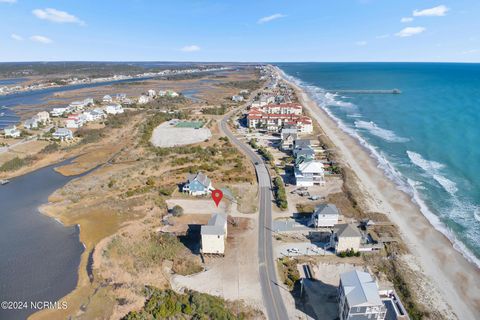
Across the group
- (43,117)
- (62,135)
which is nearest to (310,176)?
Answer: (62,135)

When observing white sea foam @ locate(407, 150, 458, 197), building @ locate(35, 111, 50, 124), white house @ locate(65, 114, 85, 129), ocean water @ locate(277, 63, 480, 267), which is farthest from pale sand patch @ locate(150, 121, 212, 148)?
white sea foam @ locate(407, 150, 458, 197)

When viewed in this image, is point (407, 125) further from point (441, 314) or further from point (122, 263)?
point (122, 263)

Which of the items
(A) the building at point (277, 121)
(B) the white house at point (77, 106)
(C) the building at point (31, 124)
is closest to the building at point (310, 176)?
(A) the building at point (277, 121)

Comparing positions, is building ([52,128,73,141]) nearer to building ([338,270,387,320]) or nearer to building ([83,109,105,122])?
building ([83,109,105,122])

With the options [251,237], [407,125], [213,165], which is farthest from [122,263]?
[407,125]

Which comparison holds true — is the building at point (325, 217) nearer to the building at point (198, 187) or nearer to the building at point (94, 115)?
the building at point (198, 187)

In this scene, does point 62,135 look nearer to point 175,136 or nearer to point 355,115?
point 175,136
